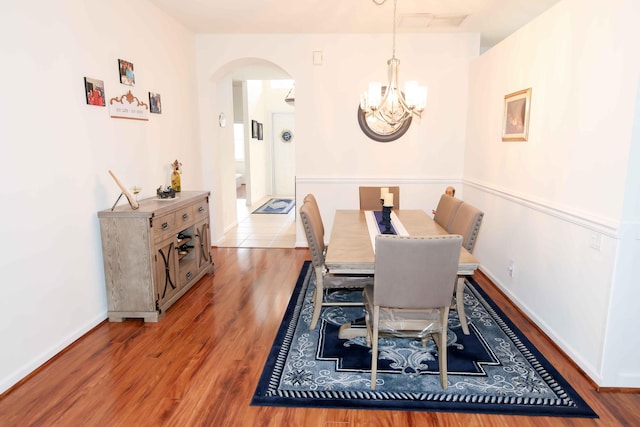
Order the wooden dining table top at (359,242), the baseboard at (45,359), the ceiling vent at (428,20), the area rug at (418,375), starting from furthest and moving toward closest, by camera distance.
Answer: the ceiling vent at (428,20) < the wooden dining table top at (359,242) < the baseboard at (45,359) < the area rug at (418,375)

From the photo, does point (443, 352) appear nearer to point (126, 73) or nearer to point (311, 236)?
point (311, 236)

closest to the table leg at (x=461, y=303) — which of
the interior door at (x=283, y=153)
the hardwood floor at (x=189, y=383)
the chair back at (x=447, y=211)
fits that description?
the hardwood floor at (x=189, y=383)

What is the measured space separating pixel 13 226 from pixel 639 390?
12.5ft

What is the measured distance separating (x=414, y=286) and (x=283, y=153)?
29.1ft

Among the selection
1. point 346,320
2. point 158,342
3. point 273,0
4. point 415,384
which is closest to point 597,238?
point 415,384

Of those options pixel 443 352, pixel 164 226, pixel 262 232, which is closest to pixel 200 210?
pixel 164 226

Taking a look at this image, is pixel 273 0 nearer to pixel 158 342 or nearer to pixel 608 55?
pixel 608 55

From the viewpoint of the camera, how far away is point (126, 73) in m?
3.38

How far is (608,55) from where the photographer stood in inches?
88.0

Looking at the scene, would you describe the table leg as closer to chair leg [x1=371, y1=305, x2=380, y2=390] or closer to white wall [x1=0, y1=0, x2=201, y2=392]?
chair leg [x1=371, y1=305, x2=380, y2=390]

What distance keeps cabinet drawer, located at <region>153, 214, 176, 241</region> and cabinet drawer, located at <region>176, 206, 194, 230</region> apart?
76 mm

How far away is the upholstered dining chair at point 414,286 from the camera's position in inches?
80.0

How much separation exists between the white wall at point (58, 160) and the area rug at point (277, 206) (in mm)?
4495

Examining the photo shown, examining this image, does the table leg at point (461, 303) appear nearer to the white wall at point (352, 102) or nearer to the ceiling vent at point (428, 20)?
the white wall at point (352, 102)
